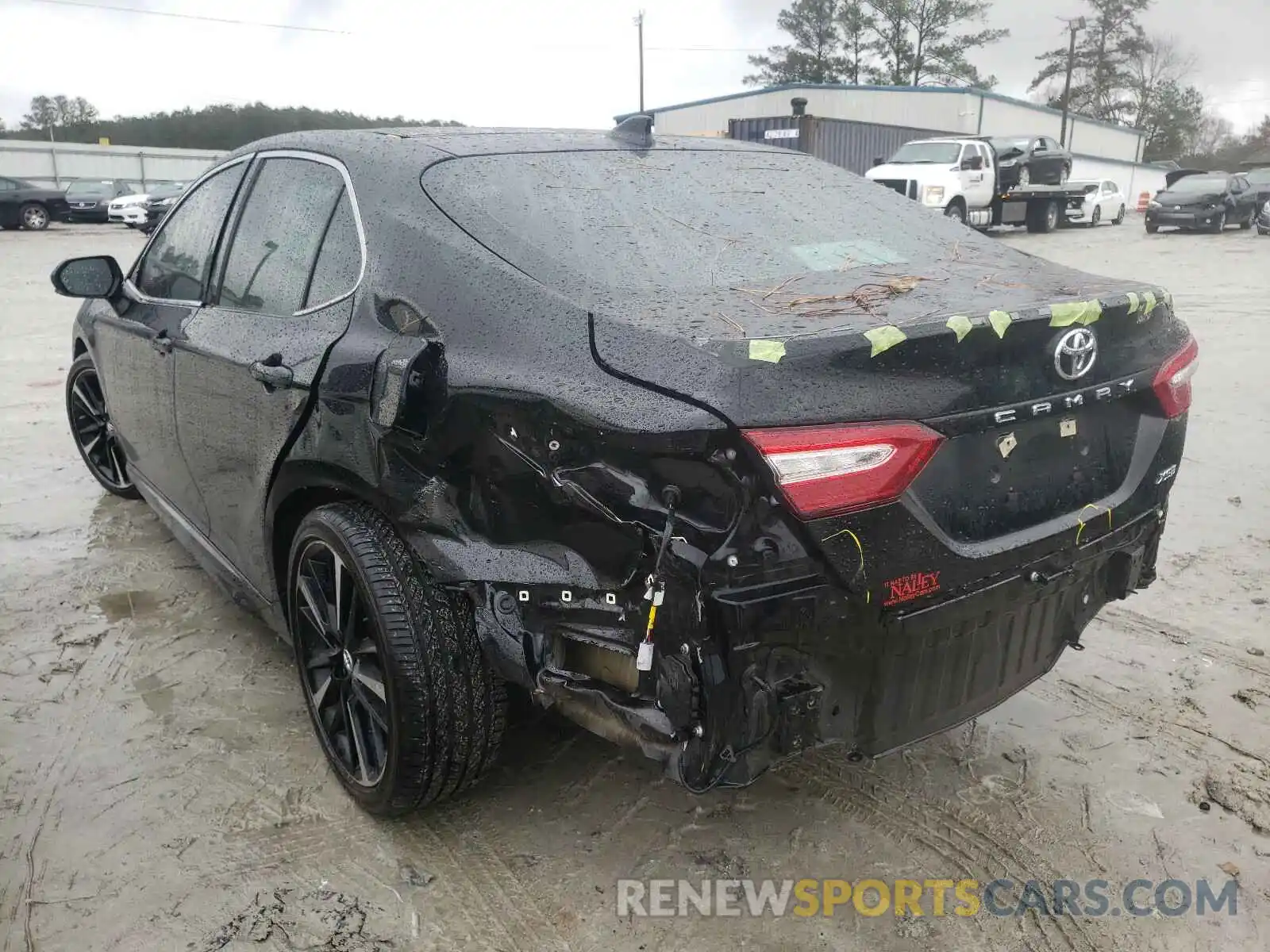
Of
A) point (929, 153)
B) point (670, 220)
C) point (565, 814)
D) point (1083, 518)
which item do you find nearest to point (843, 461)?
point (1083, 518)

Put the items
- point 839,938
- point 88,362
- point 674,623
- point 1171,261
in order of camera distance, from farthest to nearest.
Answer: point 1171,261 < point 88,362 < point 839,938 < point 674,623

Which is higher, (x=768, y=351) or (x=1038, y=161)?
(x=1038, y=161)

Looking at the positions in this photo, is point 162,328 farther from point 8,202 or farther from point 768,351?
point 8,202

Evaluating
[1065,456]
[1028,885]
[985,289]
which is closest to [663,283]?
[985,289]

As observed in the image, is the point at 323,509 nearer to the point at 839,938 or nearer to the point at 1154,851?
the point at 839,938

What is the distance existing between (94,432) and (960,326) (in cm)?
459

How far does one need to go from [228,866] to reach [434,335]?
4.59 ft

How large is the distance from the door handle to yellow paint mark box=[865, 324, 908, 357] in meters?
1.53

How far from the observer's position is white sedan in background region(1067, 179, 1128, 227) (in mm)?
24922

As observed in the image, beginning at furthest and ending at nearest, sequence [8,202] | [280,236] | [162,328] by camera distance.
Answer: [8,202] → [162,328] → [280,236]

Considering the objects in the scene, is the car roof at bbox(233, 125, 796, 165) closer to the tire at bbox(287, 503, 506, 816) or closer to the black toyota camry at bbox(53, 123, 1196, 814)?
the black toyota camry at bbox(53, 123, 1196, 814)

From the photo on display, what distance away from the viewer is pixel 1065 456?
222 cm

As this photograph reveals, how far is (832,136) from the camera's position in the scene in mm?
29312

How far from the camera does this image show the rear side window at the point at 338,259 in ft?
8.37
